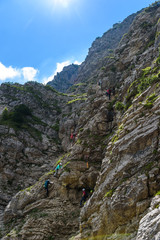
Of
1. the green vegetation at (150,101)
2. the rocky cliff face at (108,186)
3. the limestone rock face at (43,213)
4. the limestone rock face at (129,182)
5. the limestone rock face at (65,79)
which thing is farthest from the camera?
the limestone rock face at (65,79)

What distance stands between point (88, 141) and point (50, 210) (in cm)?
1012

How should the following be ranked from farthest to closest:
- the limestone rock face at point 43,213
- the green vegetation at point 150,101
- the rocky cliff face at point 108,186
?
the limestone rock face at point 43,213, the green vegetation at point 150,101, the rocky cliff face at point 108,186

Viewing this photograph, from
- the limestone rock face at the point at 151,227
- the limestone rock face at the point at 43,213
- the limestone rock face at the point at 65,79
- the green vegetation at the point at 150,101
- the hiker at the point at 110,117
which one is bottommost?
the limestone rock face at the point at 151,227


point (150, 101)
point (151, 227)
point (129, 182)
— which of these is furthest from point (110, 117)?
point (151, 227)

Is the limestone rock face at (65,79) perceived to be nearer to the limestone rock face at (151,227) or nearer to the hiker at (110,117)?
the hiker at (110,117)

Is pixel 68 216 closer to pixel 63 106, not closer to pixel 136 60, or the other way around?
pixel 136 60

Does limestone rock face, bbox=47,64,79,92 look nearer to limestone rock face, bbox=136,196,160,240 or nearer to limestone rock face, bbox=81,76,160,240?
limestone rock face, bbox=81,76,160,240

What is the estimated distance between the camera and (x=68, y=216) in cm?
2120

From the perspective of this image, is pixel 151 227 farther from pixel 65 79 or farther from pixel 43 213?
pixel 65 79

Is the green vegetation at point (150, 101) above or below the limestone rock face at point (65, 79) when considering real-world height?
below

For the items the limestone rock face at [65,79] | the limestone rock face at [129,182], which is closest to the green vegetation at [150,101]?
the limestone rock face at [129,182]

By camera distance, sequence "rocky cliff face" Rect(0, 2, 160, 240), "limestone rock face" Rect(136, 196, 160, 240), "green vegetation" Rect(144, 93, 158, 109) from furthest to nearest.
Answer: "green vegetation" Rect(144, 93, 158, 109), "rocky cliff face" Rect(0, 2, 160, 240), "limestone rock face" Rect(136, 196, 160, 240)

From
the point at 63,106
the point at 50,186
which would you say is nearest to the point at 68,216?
the point at 50,186

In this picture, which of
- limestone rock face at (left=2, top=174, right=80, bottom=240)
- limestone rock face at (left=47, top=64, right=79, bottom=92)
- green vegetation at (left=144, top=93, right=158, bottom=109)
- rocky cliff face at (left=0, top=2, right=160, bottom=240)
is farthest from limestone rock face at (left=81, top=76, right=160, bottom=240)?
limestone rock face at (left=47, top=64, right=79, bottom=92)
